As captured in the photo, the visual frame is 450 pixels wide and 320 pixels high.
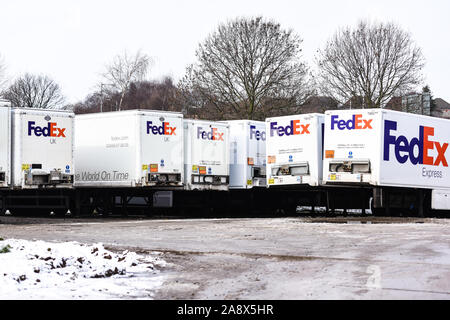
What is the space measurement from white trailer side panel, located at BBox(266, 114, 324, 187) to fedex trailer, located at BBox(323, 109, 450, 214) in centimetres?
51

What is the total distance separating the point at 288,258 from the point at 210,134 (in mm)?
15379

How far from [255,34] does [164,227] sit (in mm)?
24716

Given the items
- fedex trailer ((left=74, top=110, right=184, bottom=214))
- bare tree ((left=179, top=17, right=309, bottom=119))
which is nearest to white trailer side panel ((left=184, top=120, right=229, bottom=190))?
fedex trailer ((left=74, top=110, right=184, bottom=214))

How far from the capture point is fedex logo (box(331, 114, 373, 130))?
2306 centimetres

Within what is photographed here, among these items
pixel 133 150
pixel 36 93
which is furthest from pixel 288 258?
pixel 36 93

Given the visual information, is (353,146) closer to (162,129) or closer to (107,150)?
(162,129)

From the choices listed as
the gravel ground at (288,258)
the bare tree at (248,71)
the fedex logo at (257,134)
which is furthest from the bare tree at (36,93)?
the gravel ground at (288,258)

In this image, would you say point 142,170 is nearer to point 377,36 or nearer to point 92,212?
point 92,212

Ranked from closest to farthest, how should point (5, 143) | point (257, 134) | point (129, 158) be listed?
point (5, 143) < point (129, 158) < point (257, 134)

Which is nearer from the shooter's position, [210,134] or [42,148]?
[42,148]

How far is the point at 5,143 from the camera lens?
2116cm

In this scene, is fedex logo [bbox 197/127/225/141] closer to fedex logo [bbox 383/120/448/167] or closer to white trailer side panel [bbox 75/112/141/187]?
white trailer side panel [bbox 75/112/141/187]

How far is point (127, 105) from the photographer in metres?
90.8

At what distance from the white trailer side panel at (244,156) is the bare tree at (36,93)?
53.8m
